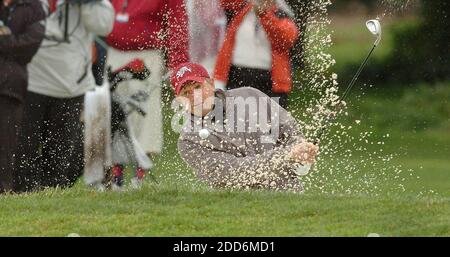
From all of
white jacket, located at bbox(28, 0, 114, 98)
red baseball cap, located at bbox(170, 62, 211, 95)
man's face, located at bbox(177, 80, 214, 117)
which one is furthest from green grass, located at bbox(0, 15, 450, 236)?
white jacket, located at bbox(28, 0, 114, 98)

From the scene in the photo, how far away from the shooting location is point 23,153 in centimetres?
1008

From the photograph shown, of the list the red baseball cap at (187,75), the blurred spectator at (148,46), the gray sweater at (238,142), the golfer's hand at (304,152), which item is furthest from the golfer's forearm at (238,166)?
the blurred spectator at (148,46)

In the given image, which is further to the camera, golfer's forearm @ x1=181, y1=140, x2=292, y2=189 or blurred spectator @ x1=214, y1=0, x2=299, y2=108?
blurred spectator @ x1=214, y1=0, x2=299, y2=108

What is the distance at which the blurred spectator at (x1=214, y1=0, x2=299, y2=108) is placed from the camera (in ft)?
33.1

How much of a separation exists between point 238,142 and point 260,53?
120cm

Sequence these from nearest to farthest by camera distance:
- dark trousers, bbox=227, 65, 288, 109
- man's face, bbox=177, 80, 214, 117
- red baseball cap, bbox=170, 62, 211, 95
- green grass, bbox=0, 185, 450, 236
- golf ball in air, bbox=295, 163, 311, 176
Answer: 1. green grass, bbox=0, 185, 450, 236
2. golf ball in air, bbox=295, 163, 311, 176
3. man's face, bbox=177, 80, 214, 117
4. red baseball cap, bbox=170, 62, 211, 95
5. dark trousers, bbox=227, 65, 288, 109

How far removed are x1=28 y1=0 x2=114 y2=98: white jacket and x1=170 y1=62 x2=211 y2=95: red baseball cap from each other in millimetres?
1121

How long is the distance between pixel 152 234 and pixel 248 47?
7.88 ft

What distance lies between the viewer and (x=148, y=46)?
10.3 metres

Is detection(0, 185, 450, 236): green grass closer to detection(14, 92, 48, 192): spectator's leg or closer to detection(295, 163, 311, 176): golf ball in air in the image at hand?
detection(295, 163, 311, 176): golf ball in air

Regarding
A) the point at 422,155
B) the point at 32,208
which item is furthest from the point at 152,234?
the point at 422,155

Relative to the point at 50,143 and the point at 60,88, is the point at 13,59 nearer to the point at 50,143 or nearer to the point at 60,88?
the point at 60,88

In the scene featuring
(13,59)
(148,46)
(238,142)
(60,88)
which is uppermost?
(148,46)

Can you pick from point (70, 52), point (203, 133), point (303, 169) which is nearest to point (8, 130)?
point (70, 52)
